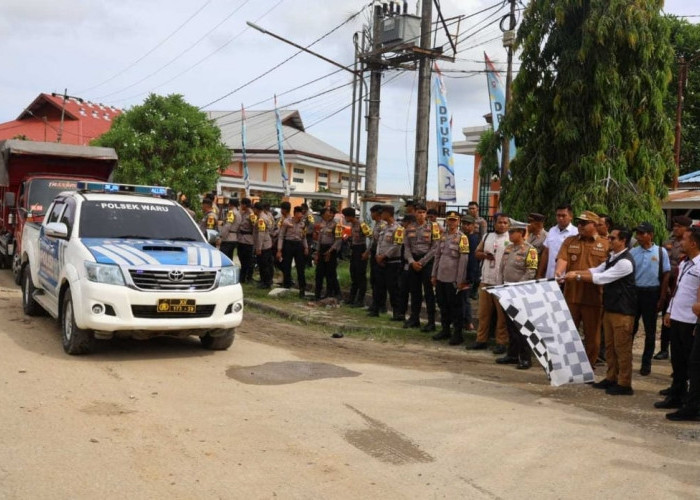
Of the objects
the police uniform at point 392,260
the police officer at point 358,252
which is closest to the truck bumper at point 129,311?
the police uniform at point 392,260

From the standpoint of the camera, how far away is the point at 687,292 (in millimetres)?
6852

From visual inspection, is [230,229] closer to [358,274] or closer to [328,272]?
[328,272]

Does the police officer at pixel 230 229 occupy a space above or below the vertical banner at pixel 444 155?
below

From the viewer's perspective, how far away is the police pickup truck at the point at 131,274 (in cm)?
746

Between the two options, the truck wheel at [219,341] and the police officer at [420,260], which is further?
the police officer at [420,260]

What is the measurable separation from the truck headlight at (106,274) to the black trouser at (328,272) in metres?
6.47

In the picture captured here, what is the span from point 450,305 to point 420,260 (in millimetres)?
1145

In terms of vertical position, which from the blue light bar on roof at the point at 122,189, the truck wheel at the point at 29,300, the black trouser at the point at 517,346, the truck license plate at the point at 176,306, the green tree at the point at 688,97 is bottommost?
the black trouser at the point at 517,346

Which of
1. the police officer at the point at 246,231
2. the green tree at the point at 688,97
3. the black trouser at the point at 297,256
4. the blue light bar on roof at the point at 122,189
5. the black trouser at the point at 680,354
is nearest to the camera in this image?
the black trouser at the point at 680,354

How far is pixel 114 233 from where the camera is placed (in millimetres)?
8539

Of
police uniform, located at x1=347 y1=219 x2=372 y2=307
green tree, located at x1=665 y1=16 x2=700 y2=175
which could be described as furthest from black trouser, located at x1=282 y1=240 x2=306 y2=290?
green tree, located at x1=665 y1=16 x2=700 y2=175

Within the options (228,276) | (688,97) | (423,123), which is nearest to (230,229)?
(423,123)

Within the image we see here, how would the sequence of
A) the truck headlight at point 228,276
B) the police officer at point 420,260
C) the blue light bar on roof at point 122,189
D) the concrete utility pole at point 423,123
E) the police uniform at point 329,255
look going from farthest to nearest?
the concrete utility pole at point 423,123
the police uniform at point 329,255
the police officer at point 420,260
the blue light bar on roof at point 122,189
the truck headlight at point 228,276

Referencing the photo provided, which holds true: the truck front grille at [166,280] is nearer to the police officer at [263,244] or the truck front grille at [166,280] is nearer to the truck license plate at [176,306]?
the truck license plate at [176,306]
